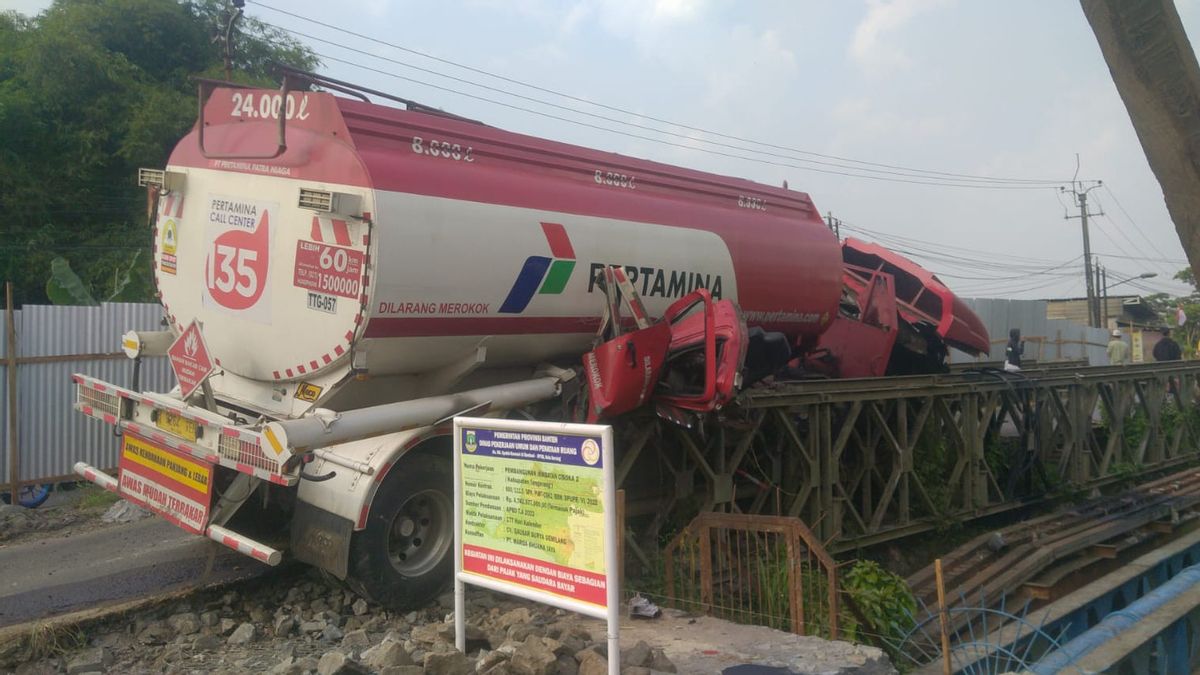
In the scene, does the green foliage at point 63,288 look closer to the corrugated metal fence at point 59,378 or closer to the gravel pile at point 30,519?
the corrugated metal fence at point 59,378

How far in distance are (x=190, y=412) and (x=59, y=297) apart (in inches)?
286

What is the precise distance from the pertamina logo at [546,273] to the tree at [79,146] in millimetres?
12266

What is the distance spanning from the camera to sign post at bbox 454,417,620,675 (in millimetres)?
3805

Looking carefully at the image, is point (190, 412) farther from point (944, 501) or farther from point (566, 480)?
point (944, 501)

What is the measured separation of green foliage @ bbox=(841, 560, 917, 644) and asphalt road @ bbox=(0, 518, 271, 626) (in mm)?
4168

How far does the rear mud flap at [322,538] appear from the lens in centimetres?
560

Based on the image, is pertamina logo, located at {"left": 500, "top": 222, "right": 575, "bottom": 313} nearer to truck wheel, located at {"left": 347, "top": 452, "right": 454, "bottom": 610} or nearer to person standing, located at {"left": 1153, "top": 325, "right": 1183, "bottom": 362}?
truck wheel, located at {"left": 347, "top": 452, "right": 454, "bottom": 610}

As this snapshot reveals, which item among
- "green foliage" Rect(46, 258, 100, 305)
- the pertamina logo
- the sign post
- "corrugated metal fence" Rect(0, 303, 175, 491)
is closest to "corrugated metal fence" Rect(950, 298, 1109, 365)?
the pertamina logo

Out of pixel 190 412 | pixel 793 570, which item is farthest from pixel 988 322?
pixel 190 412

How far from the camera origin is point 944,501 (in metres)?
10.6

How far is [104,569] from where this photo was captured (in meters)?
6.70

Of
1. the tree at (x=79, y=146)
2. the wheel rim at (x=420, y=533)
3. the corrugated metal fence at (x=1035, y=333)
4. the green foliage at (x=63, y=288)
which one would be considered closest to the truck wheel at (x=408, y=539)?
the wheel rim at (x=420, y=533)

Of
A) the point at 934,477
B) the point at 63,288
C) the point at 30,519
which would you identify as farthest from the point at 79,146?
the point at 934,477

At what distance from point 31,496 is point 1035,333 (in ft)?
70.4
